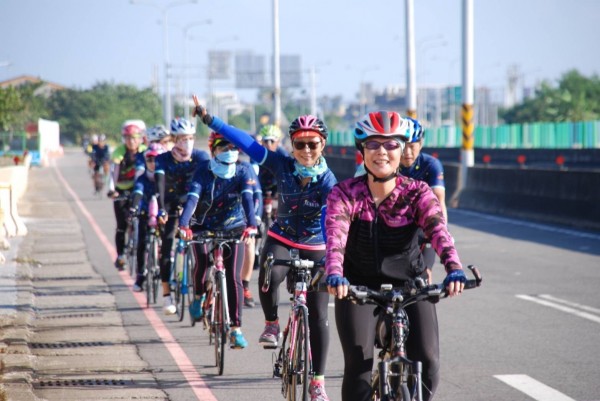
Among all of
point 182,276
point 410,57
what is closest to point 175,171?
point 182,276

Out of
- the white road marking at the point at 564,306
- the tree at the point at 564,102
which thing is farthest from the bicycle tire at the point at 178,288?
the tree at the point at 564,102

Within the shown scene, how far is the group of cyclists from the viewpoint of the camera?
Answer: 5887mm

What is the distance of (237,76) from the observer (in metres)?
133

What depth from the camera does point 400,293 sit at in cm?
564

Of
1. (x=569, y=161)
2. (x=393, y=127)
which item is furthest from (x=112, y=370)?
(x=569, y=161)

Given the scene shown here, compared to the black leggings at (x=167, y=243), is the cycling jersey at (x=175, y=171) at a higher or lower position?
higher

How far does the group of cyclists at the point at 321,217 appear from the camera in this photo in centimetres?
589

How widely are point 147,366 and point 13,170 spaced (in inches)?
1000

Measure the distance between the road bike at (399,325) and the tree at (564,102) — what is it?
95228 mm

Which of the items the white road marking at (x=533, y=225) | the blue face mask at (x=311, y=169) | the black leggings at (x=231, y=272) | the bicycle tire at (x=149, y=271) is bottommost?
the white road marking at (x=533, y=225)

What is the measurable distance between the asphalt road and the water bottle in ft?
3.12

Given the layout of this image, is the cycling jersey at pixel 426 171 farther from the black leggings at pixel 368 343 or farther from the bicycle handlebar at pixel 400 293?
the bicycle handlebar at pixel 400 293

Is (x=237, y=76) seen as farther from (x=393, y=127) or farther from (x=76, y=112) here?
(x=393, y=127)

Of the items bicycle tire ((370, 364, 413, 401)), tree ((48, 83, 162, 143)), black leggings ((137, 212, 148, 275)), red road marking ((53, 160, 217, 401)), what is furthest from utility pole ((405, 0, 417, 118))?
tree ((48, 83, 162, 143))
